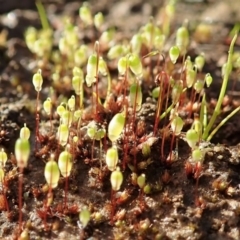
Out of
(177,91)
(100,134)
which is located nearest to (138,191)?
(100,134)

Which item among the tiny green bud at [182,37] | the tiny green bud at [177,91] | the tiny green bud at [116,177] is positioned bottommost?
the tiny green bud at [116,177]

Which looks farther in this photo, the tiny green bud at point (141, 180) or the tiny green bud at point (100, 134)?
the tiny green bud at point (100, 134)

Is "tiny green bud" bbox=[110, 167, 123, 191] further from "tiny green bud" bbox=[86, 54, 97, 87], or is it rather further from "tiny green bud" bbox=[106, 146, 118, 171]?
"tiny green bud" bbox=[86, 54, 97, 87]

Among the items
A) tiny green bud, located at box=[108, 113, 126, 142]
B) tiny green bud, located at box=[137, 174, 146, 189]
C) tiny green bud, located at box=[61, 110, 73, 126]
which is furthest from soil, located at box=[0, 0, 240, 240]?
tiny green bud, located at box=[108, 113, 126, 142]

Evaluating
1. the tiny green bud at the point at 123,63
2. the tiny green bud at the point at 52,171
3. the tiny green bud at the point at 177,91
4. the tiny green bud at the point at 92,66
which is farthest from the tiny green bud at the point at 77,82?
the tiny green bud at the point at 52,171

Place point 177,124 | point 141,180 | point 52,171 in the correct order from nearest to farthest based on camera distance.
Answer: point 52,171, point 141,180, point 177,124

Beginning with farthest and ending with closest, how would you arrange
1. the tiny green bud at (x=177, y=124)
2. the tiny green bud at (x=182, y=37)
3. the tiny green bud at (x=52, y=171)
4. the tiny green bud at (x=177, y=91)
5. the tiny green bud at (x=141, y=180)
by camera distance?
the tiny green bud at (x=182, y=37) → the tiny green bud at (x=177, y=91) → the tiny green bud at (x=177, y=124) → the tiny green bud at (x=141, y=180) → the tiny green bud at (x=52, y=171)

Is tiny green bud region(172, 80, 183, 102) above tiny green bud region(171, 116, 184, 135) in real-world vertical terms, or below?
above

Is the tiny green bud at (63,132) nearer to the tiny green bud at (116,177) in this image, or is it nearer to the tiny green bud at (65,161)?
the tiny green bud at (65,161)

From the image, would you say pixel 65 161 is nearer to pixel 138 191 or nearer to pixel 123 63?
pixel 138 191

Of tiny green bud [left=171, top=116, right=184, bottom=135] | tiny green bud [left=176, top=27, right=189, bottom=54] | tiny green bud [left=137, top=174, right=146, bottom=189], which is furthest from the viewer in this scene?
tiny green bud [left=176, top=27, right=189, bottom=54]

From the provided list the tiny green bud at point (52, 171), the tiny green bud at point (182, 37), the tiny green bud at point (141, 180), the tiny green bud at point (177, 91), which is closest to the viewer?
the tiny green bud at point (52, 171)
